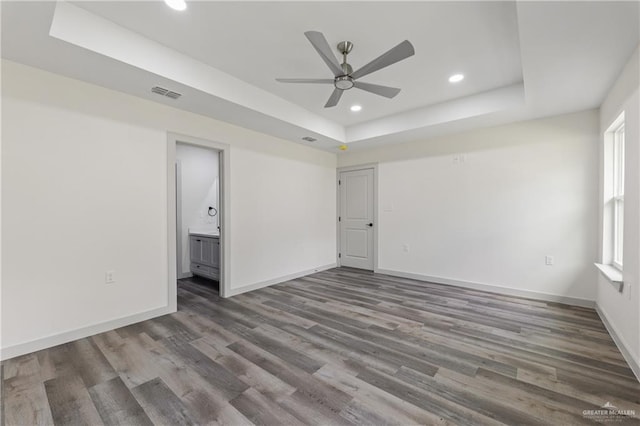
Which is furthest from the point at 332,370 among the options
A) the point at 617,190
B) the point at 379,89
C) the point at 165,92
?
the point at 617,190

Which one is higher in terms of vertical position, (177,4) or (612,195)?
(177,4)

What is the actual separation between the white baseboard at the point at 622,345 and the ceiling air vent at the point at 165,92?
15.5ft

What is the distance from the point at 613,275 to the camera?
263cm

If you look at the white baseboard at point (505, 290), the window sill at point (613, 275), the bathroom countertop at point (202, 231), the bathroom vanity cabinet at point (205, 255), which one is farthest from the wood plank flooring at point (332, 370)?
the bathroom countertop at point (202, 231)

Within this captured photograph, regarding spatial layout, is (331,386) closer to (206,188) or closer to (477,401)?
(477,401)

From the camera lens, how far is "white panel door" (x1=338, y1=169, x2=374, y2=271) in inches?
221

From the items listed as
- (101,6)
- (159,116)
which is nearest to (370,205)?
(159,116)

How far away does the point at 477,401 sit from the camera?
1767 millimetres

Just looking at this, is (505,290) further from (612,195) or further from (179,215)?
(179,215)

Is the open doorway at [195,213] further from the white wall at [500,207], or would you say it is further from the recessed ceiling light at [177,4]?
the white wall at [500,207]

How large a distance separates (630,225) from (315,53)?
3.16 meters

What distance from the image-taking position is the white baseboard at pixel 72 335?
7.59 ft

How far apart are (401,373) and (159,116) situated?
3668 millimetres

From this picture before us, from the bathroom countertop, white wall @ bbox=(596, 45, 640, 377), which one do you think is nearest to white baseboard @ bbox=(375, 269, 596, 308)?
white wall @ bbox=(596, 45, 640, 377)
